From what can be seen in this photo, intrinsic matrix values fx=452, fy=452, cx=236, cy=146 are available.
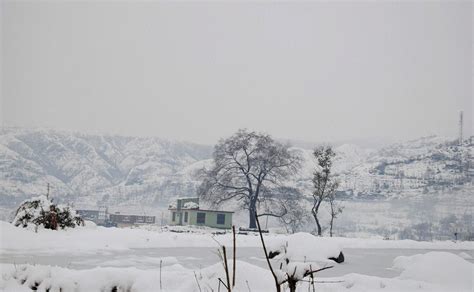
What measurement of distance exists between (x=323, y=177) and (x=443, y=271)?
2971cm

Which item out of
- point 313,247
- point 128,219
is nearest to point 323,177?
point 313,247

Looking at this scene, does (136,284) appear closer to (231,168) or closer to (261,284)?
(261,284)

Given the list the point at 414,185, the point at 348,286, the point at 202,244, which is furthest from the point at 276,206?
the point at 414,185

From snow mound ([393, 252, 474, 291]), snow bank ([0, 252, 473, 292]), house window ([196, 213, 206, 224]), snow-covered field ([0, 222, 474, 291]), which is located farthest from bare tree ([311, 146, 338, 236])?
snow bank ([0, 252, 473, 292])

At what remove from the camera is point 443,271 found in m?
8.91

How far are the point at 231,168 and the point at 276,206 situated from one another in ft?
17.7

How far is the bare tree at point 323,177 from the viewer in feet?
126

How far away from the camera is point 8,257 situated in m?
11.5

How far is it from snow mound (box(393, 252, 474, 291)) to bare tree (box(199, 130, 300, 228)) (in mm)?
31002

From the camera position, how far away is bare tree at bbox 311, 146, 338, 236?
38.4 metres

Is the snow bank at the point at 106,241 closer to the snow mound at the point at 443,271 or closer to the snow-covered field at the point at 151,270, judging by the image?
the snow-covered field at the point at 151,270

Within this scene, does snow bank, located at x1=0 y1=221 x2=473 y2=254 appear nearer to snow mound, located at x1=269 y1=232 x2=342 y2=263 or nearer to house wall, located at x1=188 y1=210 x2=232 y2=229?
snow mound, located at x1=269 y1=232 x2=342 y2=263

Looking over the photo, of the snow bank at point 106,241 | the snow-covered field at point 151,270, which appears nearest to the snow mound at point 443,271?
the snow-covered field at point 151,270

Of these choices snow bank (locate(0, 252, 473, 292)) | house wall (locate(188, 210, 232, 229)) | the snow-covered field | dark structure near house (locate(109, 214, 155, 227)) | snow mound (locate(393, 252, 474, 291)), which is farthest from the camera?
dark structure near house (locate(109, 214, 155, 227))
